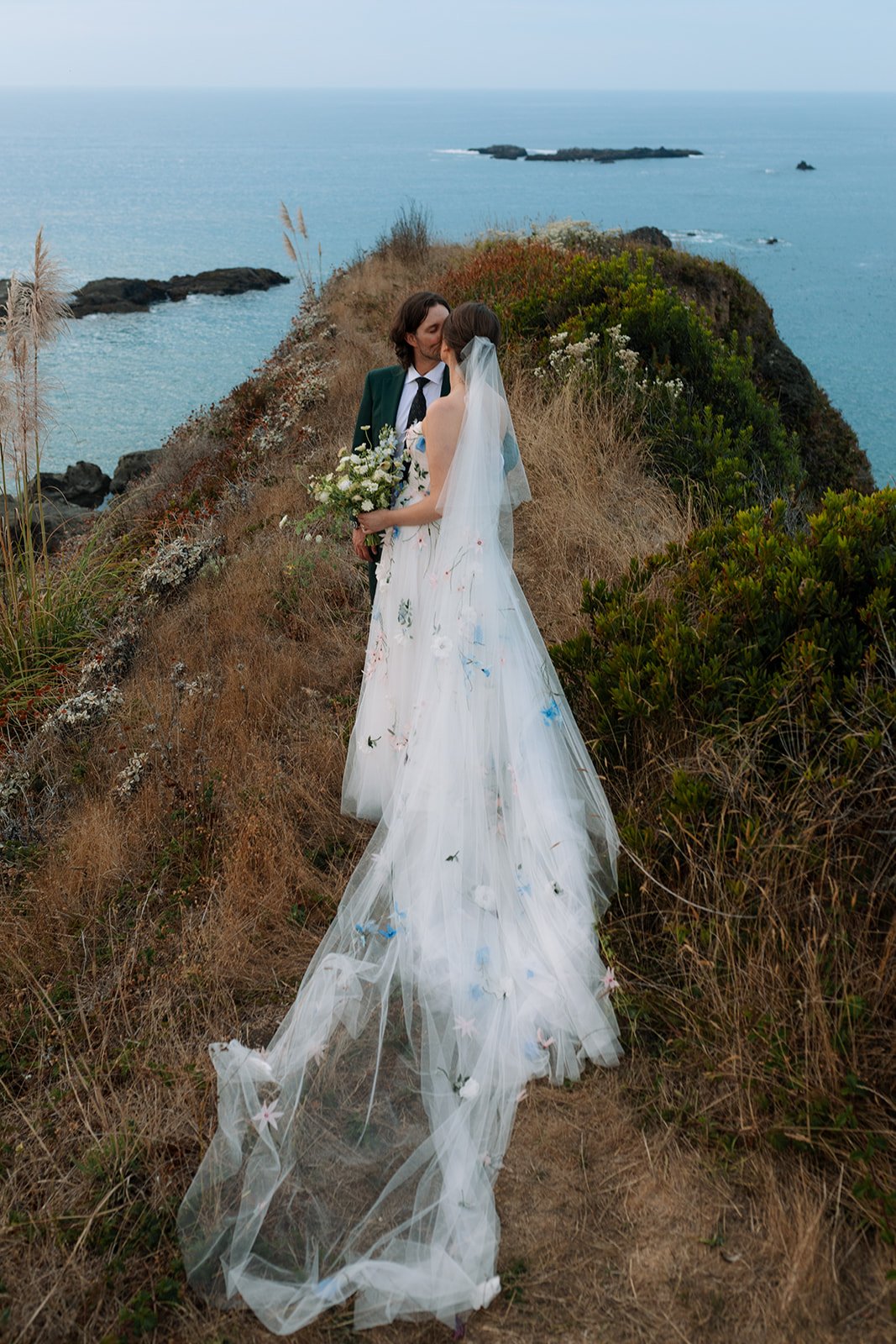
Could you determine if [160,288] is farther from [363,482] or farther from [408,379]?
[363,482]

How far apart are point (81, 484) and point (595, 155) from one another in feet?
265

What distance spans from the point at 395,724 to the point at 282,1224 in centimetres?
242

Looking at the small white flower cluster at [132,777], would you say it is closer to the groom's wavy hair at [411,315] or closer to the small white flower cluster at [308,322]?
the groom's wavy hair at [411,315]

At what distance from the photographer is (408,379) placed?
495 centimetres

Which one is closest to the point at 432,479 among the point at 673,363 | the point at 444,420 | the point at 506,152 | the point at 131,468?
the point at 444,420

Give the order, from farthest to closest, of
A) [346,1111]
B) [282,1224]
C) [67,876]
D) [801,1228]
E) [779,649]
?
[67,876]
[779,649]
[346,1111]
[282,1224]
[801,1228]

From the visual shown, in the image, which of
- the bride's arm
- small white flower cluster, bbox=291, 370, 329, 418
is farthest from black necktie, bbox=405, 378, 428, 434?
Answer: small white flower cluster, bbox=291, 370, 329, 418

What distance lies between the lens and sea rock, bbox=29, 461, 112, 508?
16.1 meters

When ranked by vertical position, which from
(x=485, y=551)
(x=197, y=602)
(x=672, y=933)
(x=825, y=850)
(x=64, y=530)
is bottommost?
(x=64, y=530)

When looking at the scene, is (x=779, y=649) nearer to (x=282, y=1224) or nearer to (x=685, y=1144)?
(x=685, y=1144)

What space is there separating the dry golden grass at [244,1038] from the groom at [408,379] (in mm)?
1542

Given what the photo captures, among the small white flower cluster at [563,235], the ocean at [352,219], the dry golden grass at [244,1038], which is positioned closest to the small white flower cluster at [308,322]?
the small white flower cluster at [563,235]

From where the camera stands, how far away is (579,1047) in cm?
341

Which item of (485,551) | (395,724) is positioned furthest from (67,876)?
(485,551)
